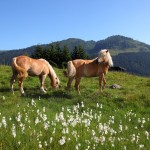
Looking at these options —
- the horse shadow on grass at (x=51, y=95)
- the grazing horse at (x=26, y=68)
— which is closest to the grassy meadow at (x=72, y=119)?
the horse shadow on grass at (x=51, y=95)

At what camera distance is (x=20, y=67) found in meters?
19.8

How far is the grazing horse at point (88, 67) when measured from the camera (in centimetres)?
2033

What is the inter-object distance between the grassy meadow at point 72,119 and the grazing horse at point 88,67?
0.99 metres

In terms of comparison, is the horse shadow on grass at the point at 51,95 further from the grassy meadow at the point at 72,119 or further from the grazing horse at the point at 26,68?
the grazing horse at the point at 26,68

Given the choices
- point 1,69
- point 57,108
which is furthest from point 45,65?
point 1,69

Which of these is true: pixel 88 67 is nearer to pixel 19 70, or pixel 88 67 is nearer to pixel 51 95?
Answer: pixel 51 95

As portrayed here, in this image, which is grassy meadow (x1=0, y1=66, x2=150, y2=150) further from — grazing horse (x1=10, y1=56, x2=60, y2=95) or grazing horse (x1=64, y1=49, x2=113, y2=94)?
grazing horse (x1=64, y1=49, x2=113, y2=94)

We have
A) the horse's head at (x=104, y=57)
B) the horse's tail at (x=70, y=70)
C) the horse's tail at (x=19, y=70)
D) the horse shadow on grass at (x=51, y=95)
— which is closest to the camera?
the horse shadow on grass at (x=51, y=95)

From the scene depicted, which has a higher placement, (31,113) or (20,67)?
(20,67)

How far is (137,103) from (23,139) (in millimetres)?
9157

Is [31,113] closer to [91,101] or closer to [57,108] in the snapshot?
[57,108]

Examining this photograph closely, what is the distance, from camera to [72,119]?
33.1 feet

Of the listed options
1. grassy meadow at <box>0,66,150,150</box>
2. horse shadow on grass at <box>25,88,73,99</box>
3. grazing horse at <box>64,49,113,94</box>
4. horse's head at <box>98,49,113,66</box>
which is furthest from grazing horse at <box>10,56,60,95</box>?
horse's head at <box>98,49,113,66</box>

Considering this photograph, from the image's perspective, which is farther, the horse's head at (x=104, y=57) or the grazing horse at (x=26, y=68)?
the horse's head at (x=104, y=57)
